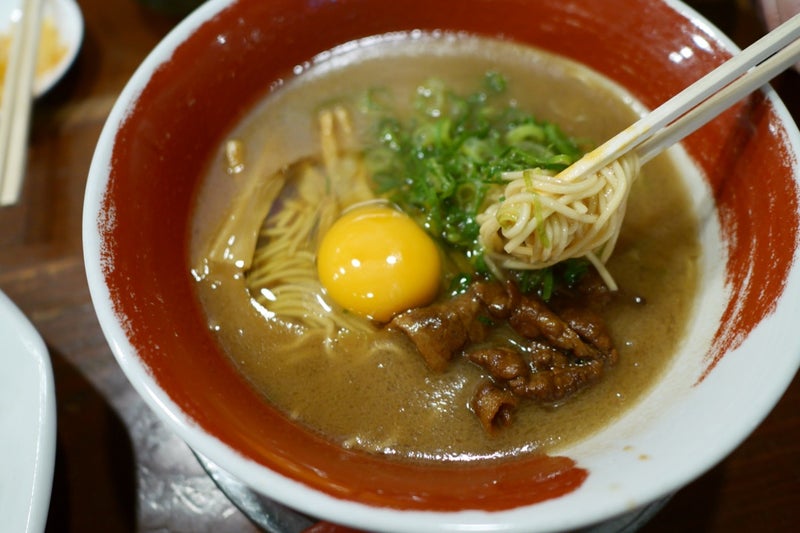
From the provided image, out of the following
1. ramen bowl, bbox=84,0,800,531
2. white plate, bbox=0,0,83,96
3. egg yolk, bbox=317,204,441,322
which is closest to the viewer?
ramen bowl, bbox=84,0,800,531

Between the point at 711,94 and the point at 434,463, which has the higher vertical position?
the point at 711,94

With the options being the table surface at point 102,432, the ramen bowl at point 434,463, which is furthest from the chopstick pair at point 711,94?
the table surface at point 102,432

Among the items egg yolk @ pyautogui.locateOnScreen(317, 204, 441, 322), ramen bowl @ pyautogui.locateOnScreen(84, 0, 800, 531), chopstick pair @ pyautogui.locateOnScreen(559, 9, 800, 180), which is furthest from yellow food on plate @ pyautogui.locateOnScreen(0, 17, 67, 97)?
chopstick pair @ pyautogui.locateOnScreen(559, 9, 800, 180)

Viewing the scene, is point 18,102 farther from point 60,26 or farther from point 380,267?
point 380,267

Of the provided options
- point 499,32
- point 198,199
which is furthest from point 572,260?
point 198,199

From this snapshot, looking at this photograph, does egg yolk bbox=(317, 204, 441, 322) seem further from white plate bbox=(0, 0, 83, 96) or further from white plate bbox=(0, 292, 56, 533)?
white plate bbox=(0, 0, 83, 96)

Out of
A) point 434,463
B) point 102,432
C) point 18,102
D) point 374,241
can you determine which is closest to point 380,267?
point 374,241

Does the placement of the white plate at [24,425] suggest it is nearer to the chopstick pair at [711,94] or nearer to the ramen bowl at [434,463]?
the ramen bowl at [434,463]
